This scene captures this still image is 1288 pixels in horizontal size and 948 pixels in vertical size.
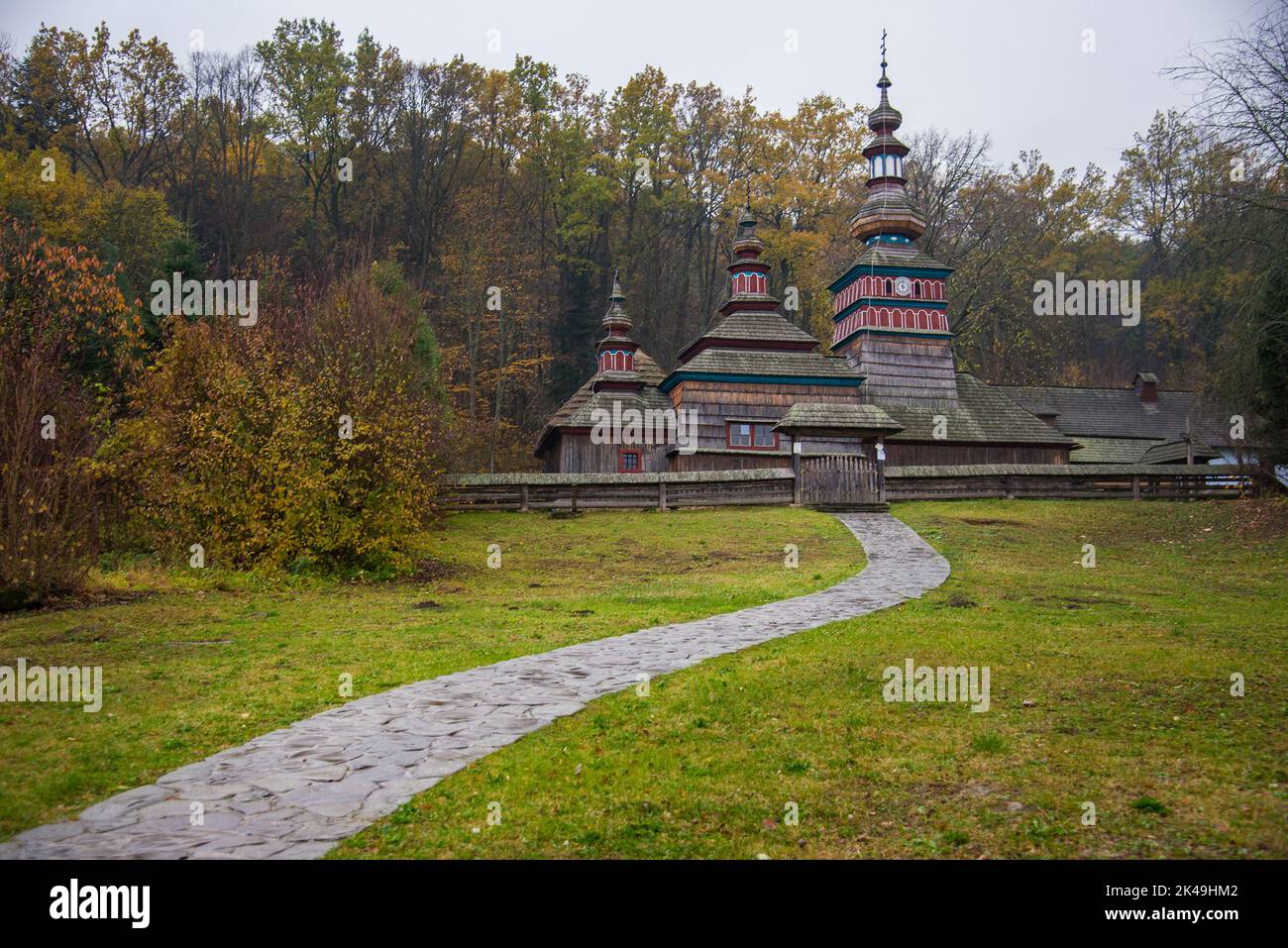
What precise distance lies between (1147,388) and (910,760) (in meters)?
49.8

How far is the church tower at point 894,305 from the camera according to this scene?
134 ft

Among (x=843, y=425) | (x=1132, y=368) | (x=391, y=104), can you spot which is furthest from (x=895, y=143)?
(x=1132, y=368)

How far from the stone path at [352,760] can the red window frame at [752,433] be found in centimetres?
2567

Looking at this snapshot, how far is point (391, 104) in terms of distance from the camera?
2046 inches

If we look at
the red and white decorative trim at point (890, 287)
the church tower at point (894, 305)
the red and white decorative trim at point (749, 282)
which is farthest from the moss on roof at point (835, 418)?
the red and white decorative trim at point (749, 282)

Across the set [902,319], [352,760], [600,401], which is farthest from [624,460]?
[352,760]

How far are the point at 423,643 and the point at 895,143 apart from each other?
38.2 metres

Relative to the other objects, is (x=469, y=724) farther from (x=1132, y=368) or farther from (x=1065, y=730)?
(x=1132, y=368)

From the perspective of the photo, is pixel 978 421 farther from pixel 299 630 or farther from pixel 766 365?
pixel 299 630

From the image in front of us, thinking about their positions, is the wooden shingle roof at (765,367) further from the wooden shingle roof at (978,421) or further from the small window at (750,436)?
the wooden shingle roof at (978,421)

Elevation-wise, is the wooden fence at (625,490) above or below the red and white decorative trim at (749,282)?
below

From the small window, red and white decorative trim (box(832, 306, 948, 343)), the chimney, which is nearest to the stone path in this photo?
the small window

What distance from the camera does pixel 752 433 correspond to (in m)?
38.3
